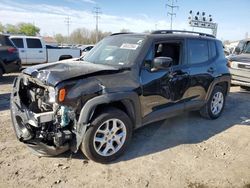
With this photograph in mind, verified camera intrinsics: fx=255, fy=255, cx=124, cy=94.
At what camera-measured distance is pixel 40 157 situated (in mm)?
3744

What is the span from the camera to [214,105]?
5777 mm

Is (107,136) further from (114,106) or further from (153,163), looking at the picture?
(153,163)

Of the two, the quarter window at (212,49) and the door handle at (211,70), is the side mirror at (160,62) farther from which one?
the quarter window at (212,49)

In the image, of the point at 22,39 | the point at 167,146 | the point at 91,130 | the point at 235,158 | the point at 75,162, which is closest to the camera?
the point at 91,130

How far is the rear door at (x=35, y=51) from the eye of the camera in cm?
1305

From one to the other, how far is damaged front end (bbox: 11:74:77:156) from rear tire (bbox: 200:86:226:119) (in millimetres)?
3322

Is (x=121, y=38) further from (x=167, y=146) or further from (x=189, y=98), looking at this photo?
(x=167, y=146)

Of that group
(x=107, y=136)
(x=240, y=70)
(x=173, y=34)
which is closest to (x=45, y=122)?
(x=107, y=136)

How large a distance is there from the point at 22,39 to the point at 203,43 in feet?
34.1

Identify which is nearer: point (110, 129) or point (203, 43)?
point (110, 129)

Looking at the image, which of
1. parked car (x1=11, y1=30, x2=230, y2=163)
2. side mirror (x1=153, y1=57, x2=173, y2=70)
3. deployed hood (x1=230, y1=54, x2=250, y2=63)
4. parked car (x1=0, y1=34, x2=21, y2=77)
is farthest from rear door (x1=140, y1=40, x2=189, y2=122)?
parked car (x1=0, y1=34, x2=21, y2=77)

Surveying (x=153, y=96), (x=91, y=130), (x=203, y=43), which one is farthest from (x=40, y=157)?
(x=203, y=43)

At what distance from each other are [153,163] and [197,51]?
255cm

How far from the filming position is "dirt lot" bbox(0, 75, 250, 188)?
3283mm
